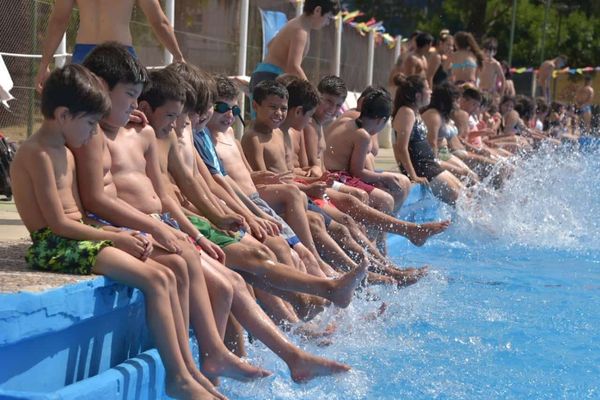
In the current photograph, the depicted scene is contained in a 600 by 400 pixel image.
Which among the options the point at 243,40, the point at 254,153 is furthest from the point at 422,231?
the point at 243,40

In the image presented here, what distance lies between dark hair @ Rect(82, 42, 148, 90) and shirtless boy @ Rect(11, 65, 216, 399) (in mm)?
320

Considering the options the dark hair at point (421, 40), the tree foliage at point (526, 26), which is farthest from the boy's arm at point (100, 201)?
the tree foliage at point (526, 26)

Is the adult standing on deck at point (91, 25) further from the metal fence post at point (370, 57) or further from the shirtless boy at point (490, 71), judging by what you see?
the shirtless boy at point (490, 71)

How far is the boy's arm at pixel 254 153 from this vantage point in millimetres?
6676

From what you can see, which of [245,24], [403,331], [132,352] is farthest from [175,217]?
[245,24]

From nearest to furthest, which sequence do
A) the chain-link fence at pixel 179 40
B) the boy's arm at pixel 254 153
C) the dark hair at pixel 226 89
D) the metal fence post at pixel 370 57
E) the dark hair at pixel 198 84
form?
1. the dark hair at pixel 198 84
2. the dark hair at pixel 226 89
3. the boy's arm at pixel 254 153
4. the chain-link fence at pixel 179 40
5. the metal fence post at pixel 370 57

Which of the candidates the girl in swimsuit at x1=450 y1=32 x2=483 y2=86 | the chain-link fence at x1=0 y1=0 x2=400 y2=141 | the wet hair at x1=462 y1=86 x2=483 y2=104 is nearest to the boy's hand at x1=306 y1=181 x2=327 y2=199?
the chain-link fence at x1=0 y1=0 x2=400 y2=141

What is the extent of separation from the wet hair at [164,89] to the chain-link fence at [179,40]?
5.42 metres

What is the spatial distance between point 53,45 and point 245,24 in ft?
18.8

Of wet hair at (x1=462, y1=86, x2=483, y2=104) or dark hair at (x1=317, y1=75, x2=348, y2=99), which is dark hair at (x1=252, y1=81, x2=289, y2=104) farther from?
wet hair at (x1=462, y1=86, x2=483, y2=104)

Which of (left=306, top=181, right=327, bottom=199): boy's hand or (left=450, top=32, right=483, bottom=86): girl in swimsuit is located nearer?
(left=306, top=181, right=327, bottom=199): boy's hand

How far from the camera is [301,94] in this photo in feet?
23.0

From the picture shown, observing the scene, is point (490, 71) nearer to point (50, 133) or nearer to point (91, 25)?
point (91, 25)

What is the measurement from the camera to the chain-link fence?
33.0ft
